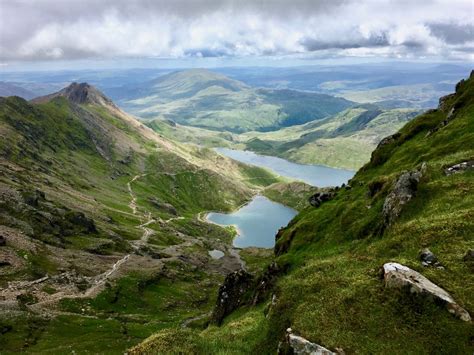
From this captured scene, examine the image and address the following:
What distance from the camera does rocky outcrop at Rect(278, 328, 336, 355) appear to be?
1179 inches

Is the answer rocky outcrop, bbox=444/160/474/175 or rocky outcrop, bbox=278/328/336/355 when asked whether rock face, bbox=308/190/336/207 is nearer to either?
rocky outcrop, bbox=444/160/474/175

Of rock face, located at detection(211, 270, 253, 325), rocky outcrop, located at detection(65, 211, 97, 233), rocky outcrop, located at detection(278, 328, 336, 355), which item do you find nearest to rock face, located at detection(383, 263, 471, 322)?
rocky outcrop, located at detection(278, 328, 336, 355)

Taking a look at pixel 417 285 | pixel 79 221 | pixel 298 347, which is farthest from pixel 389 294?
pixel 79 221

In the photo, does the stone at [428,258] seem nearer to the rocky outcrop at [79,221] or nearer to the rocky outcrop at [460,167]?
the rocky outcrop at [460,167]

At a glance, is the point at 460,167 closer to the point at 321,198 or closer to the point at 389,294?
the point at 389,294

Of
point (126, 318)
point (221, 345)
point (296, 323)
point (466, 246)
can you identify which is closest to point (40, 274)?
point (126, 318)

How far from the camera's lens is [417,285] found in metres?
32.4

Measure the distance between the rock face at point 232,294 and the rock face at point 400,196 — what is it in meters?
26.6

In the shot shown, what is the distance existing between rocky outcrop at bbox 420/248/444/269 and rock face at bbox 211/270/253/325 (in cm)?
3533

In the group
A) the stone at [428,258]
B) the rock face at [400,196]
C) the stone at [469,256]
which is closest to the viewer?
the stone at [469,256]

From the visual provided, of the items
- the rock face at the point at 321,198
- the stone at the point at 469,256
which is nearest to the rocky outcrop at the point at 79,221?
the rock face at the point at 321,198

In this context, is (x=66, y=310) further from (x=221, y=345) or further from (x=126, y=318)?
(x=221, y=345)

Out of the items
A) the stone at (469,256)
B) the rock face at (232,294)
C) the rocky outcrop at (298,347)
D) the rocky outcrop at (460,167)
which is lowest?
the rock face at (232,294)

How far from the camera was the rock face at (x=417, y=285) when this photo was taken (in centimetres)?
3039
